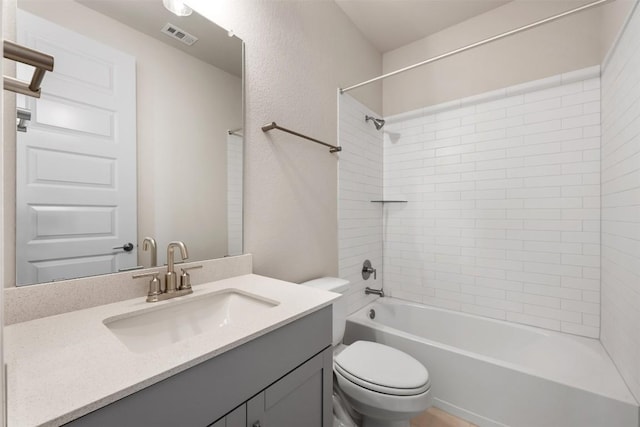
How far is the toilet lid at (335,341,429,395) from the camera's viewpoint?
1287 mm

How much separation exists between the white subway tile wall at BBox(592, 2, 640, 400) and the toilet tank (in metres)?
1.31

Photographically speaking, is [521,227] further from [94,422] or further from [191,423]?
[94,422]

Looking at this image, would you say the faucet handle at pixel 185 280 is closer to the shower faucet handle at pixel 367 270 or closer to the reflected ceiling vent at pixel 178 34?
the reflected ceiling vent at pixel 178 34

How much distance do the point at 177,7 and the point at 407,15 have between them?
5.71 feet

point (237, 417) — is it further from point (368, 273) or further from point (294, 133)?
point (368, 273)

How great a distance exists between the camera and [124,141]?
102 cm

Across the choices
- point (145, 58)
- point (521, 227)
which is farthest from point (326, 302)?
point (521, 227)

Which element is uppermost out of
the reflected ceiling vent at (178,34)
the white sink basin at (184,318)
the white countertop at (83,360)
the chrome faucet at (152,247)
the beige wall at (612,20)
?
the beige wall at (612,20)

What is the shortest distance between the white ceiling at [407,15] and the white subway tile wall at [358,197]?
62 centimetres

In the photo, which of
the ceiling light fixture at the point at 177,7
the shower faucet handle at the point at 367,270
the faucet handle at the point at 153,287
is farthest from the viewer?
the shower faucet handle at the point at 367,270

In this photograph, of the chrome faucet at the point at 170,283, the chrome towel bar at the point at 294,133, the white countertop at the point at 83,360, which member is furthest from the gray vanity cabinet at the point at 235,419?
the chrome towel bar at the point at 294,133

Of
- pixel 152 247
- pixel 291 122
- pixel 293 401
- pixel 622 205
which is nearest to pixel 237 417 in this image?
pixel 293 401

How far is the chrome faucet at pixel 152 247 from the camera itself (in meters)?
1.06

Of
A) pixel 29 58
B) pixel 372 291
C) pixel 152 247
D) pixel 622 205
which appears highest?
pixel 29 58
